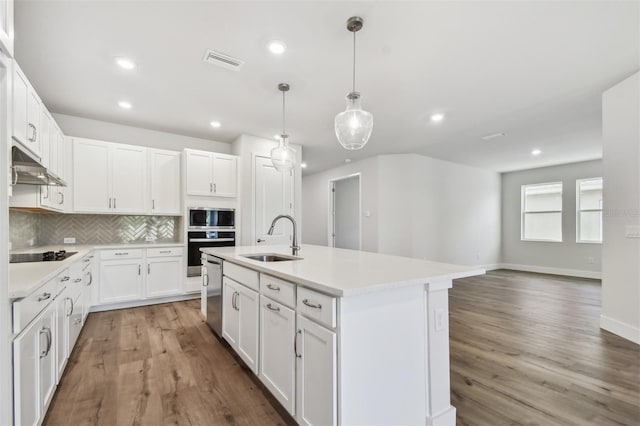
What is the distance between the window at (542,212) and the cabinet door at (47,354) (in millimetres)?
8776

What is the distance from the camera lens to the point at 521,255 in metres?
7.43

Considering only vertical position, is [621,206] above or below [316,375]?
above

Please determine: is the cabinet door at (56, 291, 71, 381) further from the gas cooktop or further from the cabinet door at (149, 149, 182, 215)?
the cabinet door at (149, 149, 182, 215)

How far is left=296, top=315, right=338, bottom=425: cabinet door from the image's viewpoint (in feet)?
4.14

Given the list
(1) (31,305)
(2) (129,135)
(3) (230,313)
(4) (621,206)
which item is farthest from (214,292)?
(4) (621,206)

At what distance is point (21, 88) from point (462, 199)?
7.38 m

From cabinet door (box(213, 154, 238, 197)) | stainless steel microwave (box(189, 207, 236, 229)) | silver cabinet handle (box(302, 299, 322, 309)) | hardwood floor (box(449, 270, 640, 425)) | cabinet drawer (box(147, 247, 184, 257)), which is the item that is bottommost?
hardwood floor (box(449, 270, 640, 425))

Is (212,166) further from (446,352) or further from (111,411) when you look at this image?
(446,352)

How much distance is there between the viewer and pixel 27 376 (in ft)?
4.35

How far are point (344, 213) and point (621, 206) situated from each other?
18.4 feet

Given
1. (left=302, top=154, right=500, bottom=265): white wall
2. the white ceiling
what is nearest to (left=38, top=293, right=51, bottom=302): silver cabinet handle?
the white ceiling

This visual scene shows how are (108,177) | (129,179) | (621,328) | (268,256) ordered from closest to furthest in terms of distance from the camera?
(268,256), (621,328), (108,177), (129,179)

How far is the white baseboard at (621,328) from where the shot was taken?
2.81 meters

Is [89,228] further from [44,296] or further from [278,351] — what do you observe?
[278,351]
